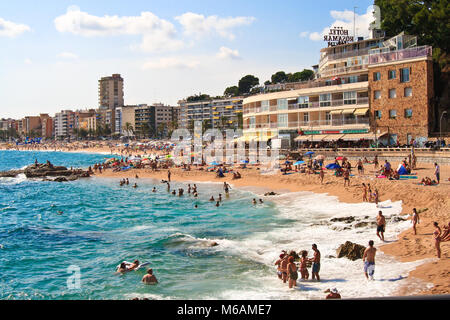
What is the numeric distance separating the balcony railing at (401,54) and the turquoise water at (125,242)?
23416mm

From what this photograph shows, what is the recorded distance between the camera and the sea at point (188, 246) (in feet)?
44.0

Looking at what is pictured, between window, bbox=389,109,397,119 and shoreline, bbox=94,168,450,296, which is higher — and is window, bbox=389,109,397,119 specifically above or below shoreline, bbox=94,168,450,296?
above

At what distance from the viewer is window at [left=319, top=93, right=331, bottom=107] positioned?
161ft

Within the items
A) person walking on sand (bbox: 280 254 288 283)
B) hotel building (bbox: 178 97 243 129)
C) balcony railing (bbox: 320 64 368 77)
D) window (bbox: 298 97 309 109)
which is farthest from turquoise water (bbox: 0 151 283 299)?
hotel building (bbox: 178 97 243 129)

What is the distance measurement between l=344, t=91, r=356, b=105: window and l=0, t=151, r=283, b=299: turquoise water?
2063 cm

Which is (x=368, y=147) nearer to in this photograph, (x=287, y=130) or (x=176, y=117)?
(x=287, y=130)

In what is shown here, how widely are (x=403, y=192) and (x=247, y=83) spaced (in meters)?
145

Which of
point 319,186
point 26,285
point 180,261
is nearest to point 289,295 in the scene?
point 180,261

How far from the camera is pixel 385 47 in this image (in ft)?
152

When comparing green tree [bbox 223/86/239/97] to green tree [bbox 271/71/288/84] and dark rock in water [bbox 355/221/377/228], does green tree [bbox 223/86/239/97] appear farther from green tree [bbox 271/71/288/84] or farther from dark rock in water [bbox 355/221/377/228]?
dark rock in water [bbox 355/221/377/228]

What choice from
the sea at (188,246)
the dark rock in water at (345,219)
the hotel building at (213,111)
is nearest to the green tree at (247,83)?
the hotel building at (213,111)

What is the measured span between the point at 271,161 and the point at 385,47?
19.2 m
